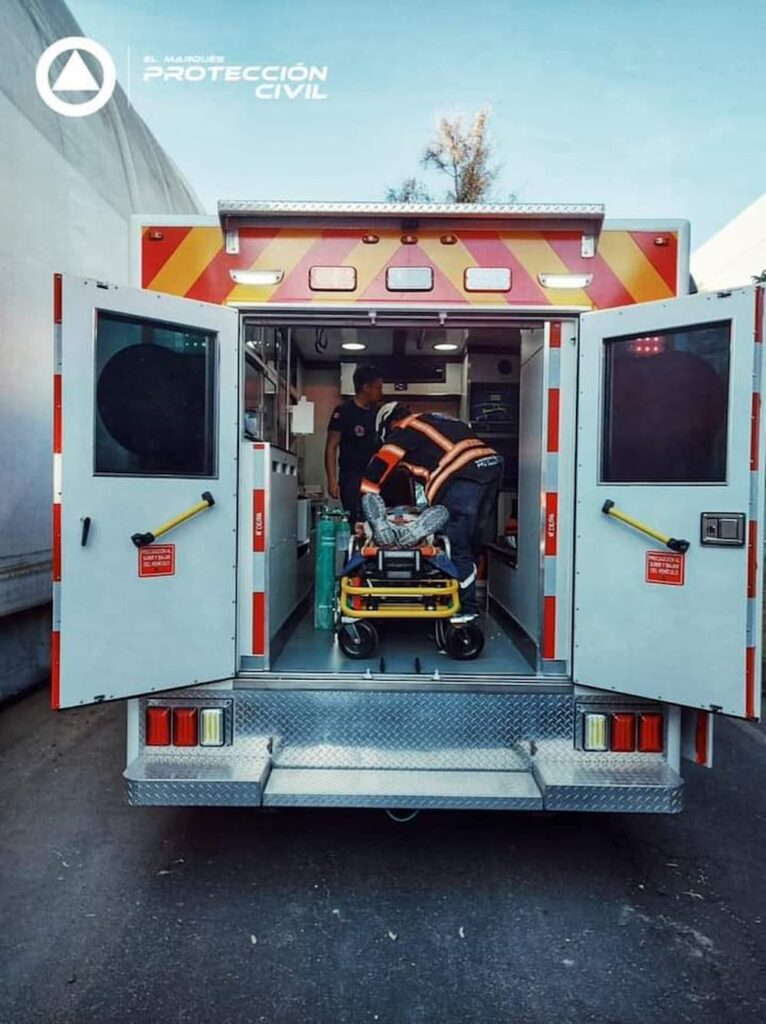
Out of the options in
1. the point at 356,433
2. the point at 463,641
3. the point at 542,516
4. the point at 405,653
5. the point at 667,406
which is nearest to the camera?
the point at 667,406

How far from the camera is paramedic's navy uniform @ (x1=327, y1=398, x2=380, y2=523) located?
225 inches

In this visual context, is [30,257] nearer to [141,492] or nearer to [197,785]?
[141,492]

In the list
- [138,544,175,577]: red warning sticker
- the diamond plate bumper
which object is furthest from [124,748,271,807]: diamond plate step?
[138,544,175,577]: red warning sticker

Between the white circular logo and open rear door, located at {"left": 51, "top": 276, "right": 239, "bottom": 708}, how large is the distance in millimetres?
3677

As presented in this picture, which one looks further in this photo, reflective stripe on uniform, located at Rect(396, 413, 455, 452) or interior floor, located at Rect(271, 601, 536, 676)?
reflective stripe on uniform, located at Rect(396, 413, 455, 452)

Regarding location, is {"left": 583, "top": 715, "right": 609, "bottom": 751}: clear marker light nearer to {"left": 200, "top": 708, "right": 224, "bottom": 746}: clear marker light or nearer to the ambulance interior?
the ambulance interior

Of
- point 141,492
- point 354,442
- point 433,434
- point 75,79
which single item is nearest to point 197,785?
point 141,492

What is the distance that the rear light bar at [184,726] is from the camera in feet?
9.52

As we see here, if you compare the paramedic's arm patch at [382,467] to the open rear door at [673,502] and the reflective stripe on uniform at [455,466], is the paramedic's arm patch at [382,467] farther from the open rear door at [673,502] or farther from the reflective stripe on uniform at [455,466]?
the open rear door at [673,502]

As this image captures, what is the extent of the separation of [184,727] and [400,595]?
1.27 metres

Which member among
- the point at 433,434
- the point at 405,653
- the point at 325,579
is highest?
the point at 433,434

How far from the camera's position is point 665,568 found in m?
Answer: 2.74

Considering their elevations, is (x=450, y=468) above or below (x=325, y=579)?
above

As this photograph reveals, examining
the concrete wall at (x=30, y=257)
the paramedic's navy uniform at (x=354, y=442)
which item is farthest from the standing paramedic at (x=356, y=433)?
the concrete wall at (x=30, y=257)
